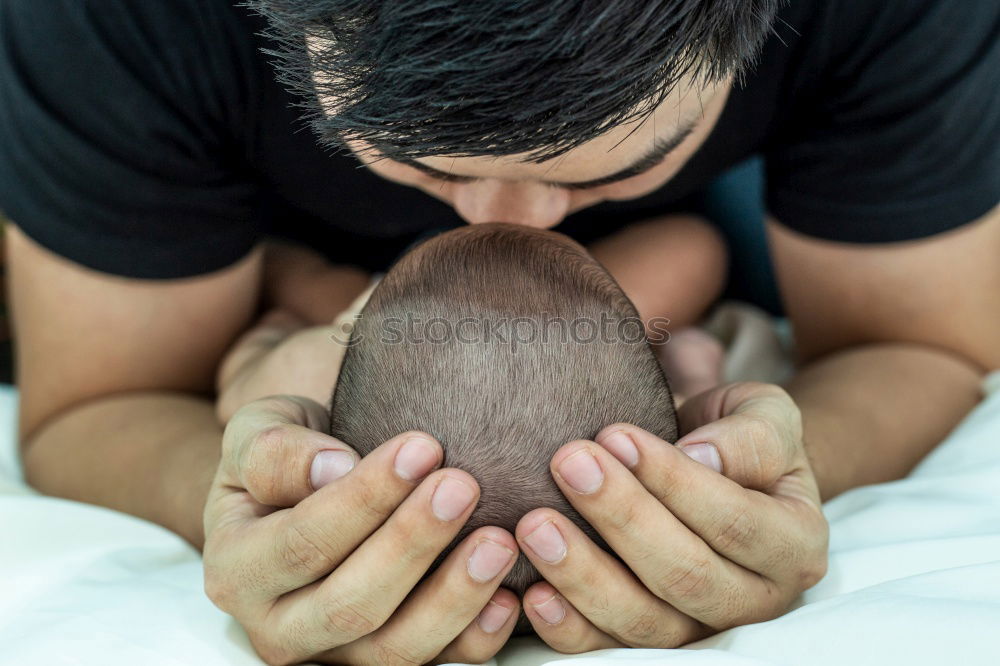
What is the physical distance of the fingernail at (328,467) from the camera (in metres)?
0.66

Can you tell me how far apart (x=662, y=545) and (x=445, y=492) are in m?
0.17

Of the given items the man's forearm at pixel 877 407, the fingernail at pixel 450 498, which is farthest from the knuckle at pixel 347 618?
the man's forearm at pixel 877 407

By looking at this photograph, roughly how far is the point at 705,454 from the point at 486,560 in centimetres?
20

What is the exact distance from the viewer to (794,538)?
68 centimetres

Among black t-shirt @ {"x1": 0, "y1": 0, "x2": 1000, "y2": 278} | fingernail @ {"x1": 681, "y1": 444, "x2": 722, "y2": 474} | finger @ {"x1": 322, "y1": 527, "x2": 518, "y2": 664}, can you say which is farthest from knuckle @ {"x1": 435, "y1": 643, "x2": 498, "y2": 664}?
black t-shirt @ {"x1": 0, "y1": 0, "x2": 1000, "y2": 278}

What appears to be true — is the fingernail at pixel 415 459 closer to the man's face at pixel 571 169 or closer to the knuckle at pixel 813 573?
the man's face at pixel 571 169

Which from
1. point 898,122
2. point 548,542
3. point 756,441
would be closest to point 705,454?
point 756,441

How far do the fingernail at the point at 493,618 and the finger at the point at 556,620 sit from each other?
18 millimetres

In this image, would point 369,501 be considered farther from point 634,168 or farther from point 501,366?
point 634,168

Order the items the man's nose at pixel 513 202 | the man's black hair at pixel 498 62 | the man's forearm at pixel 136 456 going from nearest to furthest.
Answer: the man's black hair at pixel 498 62
the man's nose at pixel 513 202
the man's forearm at pixel 136 456

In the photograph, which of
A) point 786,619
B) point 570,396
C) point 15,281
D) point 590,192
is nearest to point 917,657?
point 786,619

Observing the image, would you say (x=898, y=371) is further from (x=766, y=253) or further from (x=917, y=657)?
(x=917, y=657)

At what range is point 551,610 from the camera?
0.65m

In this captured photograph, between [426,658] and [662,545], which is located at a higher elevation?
[662,545]
